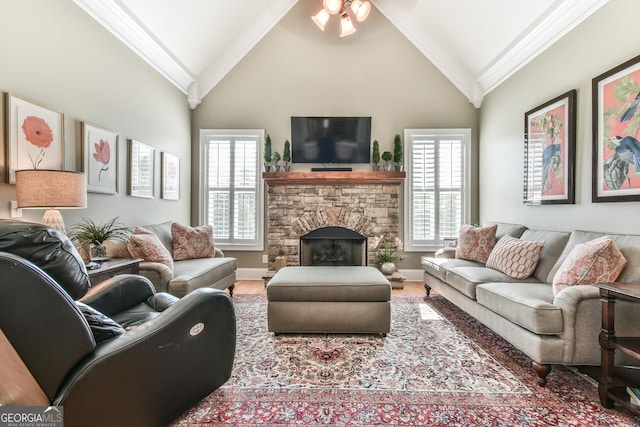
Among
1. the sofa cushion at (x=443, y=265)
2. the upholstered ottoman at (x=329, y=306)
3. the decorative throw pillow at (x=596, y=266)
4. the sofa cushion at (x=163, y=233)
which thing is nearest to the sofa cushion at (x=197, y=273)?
the sofa cushion at (x=163, y=233)

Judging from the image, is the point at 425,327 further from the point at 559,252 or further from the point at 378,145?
the point at 378,145

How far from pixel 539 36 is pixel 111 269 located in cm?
472

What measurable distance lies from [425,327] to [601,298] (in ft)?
4.93

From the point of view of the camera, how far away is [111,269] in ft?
8.11

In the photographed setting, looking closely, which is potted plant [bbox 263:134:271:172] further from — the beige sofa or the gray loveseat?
the gray loveseat

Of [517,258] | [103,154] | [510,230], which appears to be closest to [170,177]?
[103,154]

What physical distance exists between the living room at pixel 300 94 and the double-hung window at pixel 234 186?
0.54 feet

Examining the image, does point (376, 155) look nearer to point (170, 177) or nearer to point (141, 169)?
point (170, 177)

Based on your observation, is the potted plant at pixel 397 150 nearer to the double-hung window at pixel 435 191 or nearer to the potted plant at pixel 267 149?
the double-hung window at pixel 435 191

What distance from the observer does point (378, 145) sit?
504 cm

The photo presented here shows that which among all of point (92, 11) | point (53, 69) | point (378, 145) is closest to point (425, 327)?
point (378, 145)

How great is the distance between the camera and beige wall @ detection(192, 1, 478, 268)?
511 centimetres

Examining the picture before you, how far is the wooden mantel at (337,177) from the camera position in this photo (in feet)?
15.9

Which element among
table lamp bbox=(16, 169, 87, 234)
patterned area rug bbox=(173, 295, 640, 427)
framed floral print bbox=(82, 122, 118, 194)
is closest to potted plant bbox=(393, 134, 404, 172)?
patterned area rug bbox=(173, 295, 640, 427)
